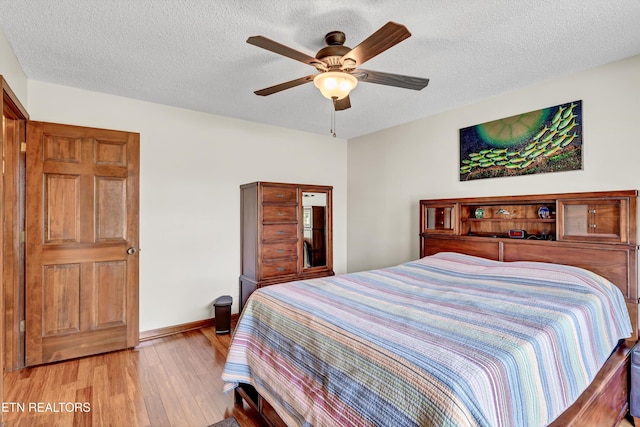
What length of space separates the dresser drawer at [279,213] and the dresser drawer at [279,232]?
80 mm

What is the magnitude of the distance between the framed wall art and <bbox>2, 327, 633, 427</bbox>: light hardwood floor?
1952 millimetres

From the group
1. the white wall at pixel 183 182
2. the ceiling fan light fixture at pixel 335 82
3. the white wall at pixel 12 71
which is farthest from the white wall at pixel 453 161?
the white wall at pixel 12 71

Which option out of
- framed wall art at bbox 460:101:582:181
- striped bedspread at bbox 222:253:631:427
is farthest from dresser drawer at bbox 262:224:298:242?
framed wall art at bbox 460:101:582:181

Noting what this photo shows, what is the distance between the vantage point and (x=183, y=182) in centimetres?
355

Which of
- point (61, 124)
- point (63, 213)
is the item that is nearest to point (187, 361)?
point (63, 213)

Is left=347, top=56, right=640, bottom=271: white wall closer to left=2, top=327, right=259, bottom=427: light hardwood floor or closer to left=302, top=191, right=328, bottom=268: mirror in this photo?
left=302, top=191, right=328, bottom=268: mirror

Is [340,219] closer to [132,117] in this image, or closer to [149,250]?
[149,250]

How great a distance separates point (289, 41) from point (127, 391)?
2.73 m

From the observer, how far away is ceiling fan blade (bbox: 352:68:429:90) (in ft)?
6.35

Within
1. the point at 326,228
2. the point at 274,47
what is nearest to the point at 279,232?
the point at 326,228

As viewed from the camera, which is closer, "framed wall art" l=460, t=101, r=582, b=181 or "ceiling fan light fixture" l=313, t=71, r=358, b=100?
"ceiling fan light fixture" l=313, t=71, r=358, b=100

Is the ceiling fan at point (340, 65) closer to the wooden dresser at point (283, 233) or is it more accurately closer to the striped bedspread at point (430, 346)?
the striped bedspread at point (430, 346)

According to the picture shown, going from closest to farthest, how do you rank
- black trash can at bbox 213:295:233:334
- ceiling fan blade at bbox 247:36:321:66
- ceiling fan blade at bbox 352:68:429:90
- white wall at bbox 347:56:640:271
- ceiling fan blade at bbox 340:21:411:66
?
ceiling fan blade at bbox 340:21:411:66, ceiling fan blade at bbox 247:36:321:66, ceiling fan blade at bbox 352:68:429:90, white wall at bbox 347:56:640:271, black trash can at bbox 213:295:233:334

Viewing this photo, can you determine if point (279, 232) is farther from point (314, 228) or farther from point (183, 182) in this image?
point (183, 182)
